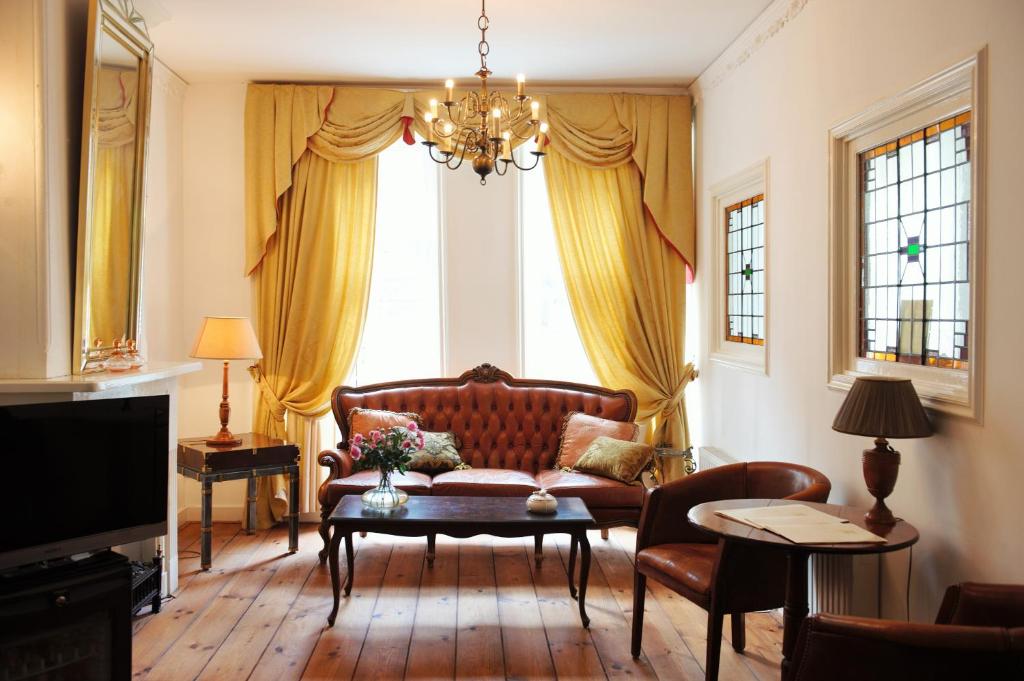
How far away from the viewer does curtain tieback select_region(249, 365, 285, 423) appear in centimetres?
581

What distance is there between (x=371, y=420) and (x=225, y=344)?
1.02 meters

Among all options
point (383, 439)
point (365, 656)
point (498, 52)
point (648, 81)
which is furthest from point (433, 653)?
point (648, 81)

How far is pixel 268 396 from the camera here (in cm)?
581

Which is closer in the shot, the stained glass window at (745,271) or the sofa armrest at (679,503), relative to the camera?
the sofa armrest at (679,503)

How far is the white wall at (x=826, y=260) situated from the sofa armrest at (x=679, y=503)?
0.48 metres

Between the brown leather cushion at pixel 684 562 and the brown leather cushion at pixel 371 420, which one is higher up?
the brown leather cushion at pixel 371 420

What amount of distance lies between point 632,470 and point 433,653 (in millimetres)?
1813

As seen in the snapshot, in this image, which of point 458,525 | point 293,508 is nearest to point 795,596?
point 458,525

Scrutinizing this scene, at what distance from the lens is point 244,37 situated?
495cm

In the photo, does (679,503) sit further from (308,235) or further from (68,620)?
(308,235)

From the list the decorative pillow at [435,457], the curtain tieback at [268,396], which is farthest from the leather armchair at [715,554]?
the curtain tieback at [268,396]

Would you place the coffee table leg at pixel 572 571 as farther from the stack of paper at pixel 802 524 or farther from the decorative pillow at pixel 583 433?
the stack of paper at pixel 802 524

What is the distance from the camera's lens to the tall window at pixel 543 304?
613 cm

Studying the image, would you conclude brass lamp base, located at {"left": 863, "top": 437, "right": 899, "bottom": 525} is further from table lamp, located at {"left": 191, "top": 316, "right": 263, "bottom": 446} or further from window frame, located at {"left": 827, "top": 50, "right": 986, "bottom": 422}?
table lamp, located at {"left": 191, "top": 316, "right": 263, "bottom": 446}
